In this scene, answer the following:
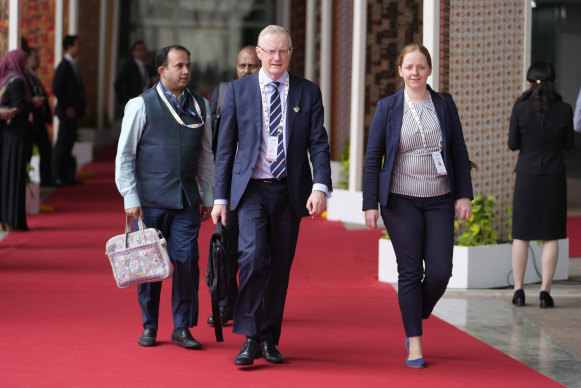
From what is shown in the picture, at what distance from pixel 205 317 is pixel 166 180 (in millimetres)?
1213

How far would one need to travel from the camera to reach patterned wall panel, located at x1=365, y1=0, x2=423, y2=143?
10.6 m

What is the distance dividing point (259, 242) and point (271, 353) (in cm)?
57

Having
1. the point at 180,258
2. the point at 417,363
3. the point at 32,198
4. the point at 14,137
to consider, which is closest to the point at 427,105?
the point at 417,363

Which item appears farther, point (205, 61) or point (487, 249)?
point (205, 61)

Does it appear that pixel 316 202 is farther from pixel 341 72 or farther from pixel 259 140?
pixel 341 72

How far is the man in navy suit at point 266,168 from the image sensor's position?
16.0ft

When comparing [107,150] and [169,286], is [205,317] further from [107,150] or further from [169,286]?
[107,150]

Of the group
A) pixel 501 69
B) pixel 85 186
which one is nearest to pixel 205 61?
pixel 85 186

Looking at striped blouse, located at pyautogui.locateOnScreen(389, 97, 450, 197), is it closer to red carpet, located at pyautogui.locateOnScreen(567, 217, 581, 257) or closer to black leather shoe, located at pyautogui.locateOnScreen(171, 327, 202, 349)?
black leather shoe, located at pyautogui.locateOnScreen(171, 327, 202, 349)

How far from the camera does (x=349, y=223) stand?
1089cm

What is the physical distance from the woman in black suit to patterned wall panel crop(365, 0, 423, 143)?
4.09 metres

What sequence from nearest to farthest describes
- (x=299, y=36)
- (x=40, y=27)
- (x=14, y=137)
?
(x=14, y=137) < (x=40, y=27) < (x=299, y=36)

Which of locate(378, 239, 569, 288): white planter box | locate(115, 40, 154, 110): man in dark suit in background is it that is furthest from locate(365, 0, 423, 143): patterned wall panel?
locate(115, 40, 154, 110): man in dark suit in background

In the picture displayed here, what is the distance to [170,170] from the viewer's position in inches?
207
